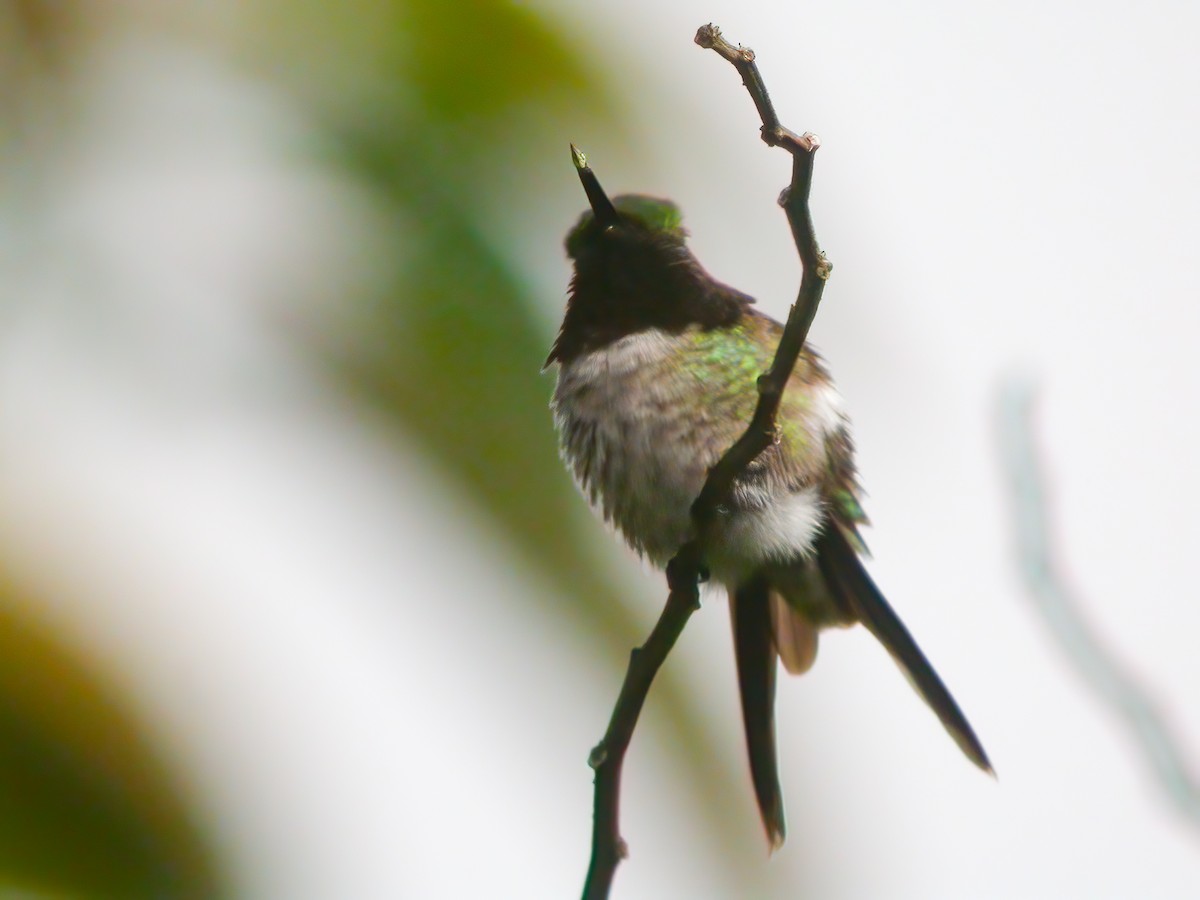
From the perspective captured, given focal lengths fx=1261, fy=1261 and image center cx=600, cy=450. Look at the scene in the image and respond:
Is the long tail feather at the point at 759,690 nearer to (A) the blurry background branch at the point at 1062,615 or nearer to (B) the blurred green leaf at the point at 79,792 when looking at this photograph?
(A) the blurry background branch at the point at 1062,615

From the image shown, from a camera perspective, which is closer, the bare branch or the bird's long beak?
the bare branch

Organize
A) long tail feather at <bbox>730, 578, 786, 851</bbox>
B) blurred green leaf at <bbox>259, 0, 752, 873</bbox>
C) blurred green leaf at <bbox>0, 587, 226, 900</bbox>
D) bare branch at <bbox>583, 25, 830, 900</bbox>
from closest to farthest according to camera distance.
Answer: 1. blurred green leaf at <bbox>0, 587, 226, 900</bbox>
2. bare branch at <bbox>583, 25, 830, 900</bbox>
3. blurred green leaf at <bbox>259, 0, 752, 873</bbox>
4. long tail feather at <bbox>730, 578, 786, 851</bbox>

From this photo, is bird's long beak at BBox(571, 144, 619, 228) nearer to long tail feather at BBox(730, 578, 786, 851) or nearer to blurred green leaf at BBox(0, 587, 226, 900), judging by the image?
long tail feather at BBox(730, 578, 786, 851)

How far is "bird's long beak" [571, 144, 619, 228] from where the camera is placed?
245 centimetres

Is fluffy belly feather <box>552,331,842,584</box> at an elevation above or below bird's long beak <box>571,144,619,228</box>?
below

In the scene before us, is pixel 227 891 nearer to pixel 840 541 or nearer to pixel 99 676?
pixel 99 676

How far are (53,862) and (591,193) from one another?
6.48ft

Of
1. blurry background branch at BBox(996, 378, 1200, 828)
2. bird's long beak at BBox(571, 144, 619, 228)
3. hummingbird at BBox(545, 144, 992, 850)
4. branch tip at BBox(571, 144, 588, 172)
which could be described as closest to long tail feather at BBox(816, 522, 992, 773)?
hummingbird at BBox(545, 144, 992, 850)

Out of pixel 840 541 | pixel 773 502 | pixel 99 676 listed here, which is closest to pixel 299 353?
pixel 99 676

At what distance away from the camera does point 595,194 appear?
9.80 feet

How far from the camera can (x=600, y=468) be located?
11.1 ft

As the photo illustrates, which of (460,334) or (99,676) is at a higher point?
(460,334)

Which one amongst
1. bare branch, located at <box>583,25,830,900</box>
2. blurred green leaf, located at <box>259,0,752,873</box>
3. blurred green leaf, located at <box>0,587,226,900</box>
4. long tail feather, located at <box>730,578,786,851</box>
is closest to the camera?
blurred green leaf, located at <box>0,587,226,900</box>

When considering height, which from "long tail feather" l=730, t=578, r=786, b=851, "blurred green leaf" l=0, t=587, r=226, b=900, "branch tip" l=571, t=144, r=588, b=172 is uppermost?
"branch tip" l=571, t=144, r=588, b=172
